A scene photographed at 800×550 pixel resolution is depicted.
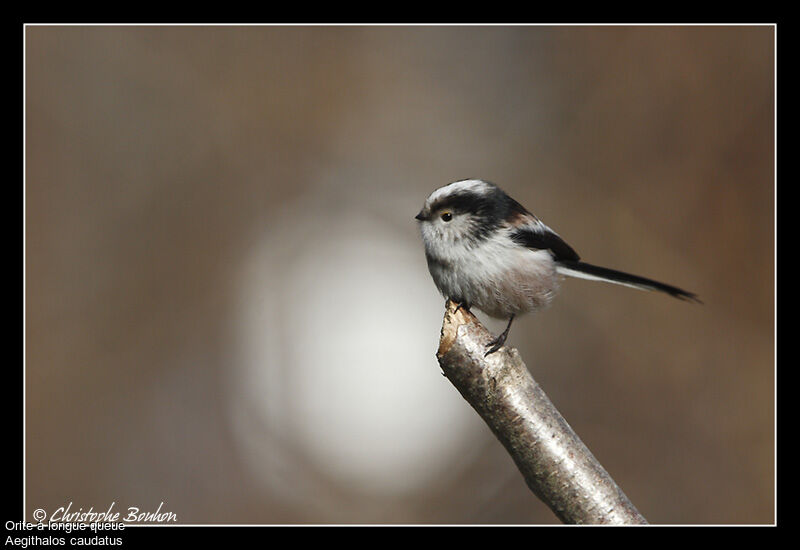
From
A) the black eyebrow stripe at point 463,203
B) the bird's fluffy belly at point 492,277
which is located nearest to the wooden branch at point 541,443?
the bird's fluffy belly at point 492,277

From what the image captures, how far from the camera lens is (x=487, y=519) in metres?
5.67

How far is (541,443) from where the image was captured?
1789 millimetres

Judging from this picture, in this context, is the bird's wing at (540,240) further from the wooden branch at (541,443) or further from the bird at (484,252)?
the wooden branch at (541,443)

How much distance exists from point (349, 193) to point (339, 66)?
4.17 ft

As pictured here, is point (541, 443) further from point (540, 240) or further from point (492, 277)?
point (540, 240)

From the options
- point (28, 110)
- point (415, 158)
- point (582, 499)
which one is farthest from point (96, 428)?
point (582, 499)

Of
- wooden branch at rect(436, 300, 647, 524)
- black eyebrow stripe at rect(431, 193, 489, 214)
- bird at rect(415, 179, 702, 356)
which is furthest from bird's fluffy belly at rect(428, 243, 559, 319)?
wooden branch at rect(436, 300, 647, 524)

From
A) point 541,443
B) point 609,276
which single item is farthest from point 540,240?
point 541,443

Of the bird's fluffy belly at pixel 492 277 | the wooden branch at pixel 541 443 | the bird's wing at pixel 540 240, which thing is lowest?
the wooden branch at pixel 541 443

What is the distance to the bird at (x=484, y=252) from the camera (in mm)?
2691

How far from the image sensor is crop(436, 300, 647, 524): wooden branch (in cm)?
177

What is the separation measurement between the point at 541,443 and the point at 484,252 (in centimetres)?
108

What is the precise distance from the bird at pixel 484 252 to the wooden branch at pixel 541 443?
86 cm

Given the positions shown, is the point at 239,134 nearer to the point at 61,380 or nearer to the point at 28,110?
the point at 28,110
